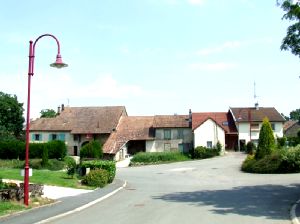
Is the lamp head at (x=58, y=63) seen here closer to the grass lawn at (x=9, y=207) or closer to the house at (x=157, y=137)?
the grass lawn at (x=9, y=207)

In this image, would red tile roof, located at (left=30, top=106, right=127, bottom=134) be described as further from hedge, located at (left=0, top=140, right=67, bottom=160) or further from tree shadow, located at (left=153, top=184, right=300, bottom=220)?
tree shadow, located at (left=153, top=184, right=300, bottom=220)

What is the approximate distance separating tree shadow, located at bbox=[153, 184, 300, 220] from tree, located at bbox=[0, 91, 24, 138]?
64.9m

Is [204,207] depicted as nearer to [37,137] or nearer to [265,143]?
[265,143]

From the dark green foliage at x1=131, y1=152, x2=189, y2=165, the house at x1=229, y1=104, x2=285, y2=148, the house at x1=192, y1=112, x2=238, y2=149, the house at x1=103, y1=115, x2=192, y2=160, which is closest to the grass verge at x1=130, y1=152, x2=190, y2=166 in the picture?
the dark green foliage at x1=131, y1=152, x2=189, y2=165

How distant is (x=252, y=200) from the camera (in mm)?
22906

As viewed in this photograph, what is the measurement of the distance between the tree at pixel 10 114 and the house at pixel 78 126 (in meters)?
10.7

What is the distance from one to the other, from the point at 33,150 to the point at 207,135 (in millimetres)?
23897

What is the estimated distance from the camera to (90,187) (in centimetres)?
3027

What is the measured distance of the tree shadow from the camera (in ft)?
60.8

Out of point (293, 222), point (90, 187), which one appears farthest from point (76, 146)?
point (293, 222)

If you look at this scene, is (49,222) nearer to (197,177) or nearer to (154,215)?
(154,215)

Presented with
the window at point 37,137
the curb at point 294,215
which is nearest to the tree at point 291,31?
the curb at point 294,215

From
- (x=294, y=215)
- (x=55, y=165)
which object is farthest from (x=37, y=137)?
(x=294, y=215)

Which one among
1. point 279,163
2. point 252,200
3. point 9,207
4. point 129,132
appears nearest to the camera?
point 9,207
